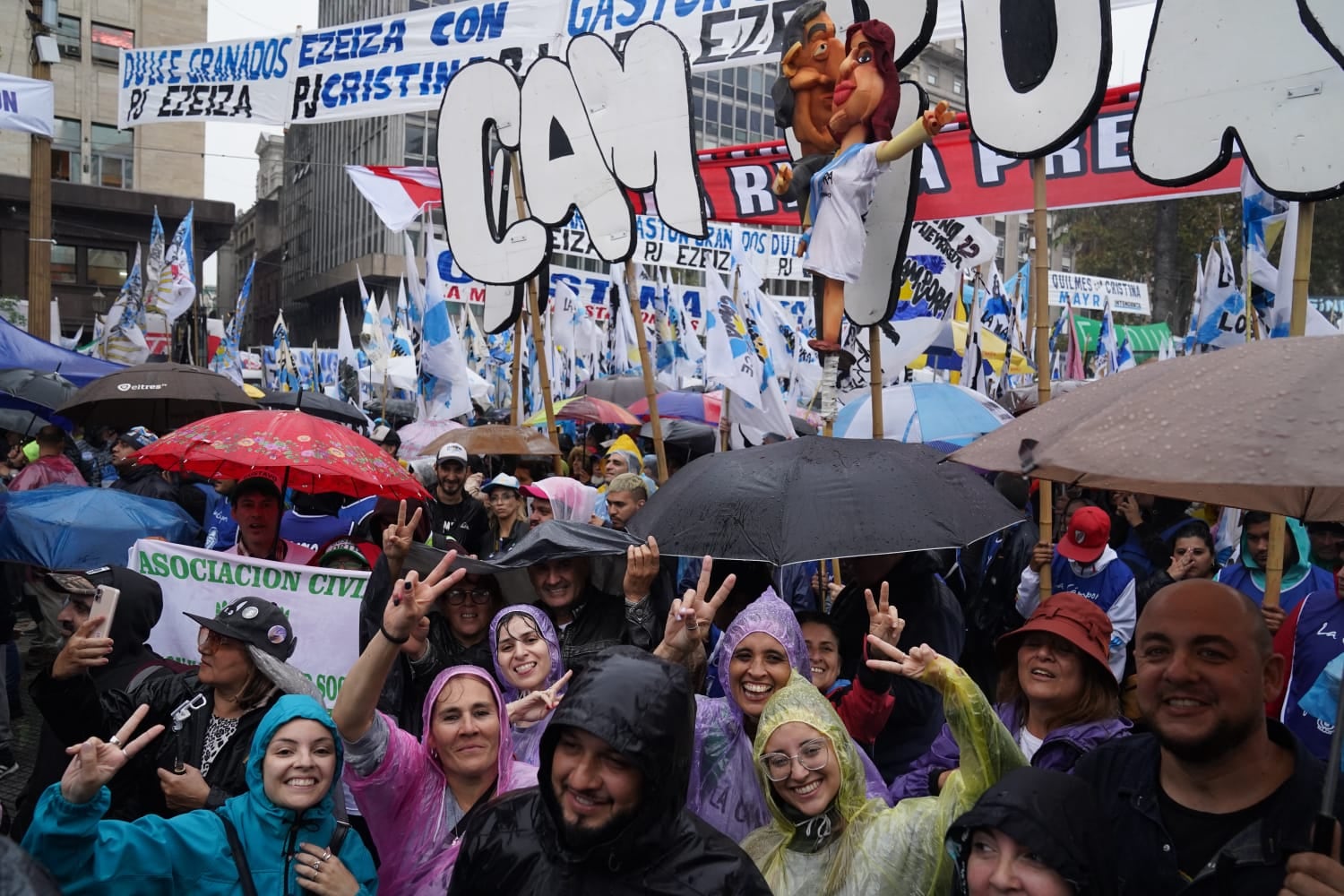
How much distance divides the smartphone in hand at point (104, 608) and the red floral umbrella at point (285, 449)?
4.81 feet

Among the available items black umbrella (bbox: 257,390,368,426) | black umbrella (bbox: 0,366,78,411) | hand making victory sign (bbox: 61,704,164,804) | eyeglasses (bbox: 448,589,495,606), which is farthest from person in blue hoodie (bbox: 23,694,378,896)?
black umbrella (bbox: 257,390,368,426)

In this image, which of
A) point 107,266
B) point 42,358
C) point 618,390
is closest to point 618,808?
point 42,358

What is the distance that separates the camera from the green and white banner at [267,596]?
14.6ft

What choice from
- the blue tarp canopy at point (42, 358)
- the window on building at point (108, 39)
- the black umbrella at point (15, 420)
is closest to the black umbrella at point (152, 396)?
the blue tarp canopy at point (42, 358)

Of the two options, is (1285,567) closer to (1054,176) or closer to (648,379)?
(648,379)

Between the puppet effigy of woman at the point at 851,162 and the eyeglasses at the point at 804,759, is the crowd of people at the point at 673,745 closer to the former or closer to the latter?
the eyeglasses at the point at 804,759

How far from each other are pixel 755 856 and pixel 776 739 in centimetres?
33

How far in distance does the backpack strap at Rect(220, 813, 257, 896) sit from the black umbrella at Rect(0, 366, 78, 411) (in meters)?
7.30

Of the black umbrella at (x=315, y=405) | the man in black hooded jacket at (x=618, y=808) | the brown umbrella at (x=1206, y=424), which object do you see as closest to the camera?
the brown umbrella at (x=1206, y=424)

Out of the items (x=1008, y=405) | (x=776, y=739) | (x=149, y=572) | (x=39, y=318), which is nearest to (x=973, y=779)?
(x=776, y=739)

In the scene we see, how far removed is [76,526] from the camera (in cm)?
523

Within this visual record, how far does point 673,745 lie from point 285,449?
122 inches

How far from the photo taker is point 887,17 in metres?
5.42

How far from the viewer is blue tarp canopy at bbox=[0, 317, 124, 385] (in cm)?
836
